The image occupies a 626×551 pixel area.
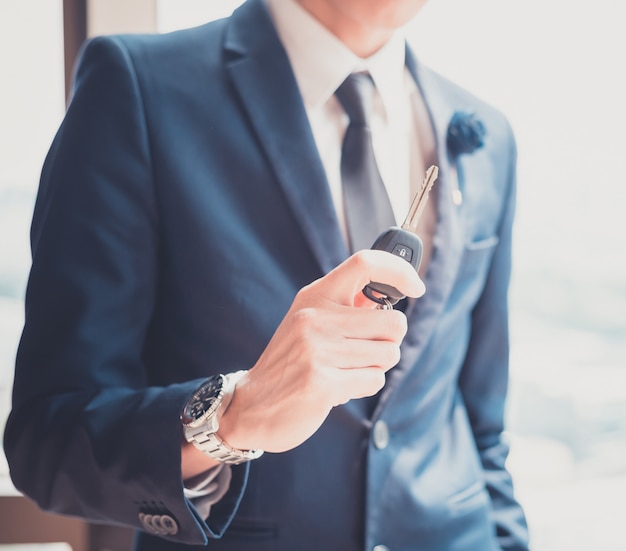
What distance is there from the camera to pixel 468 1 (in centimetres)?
147

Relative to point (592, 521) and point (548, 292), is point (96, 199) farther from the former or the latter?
point (592, 521)

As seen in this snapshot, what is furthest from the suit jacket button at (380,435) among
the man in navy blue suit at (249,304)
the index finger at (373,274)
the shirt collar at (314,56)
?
the shirt collar at (314,56)

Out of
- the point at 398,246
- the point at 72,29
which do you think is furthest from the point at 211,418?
the point at 72,29

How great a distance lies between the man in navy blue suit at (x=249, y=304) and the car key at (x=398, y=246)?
19mm

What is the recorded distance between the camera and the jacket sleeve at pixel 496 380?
1.13 metres

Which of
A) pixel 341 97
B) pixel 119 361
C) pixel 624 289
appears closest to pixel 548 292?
pixel 624 289

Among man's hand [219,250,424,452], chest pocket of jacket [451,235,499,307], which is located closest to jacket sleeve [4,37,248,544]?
man's hand [219,250,424,452]

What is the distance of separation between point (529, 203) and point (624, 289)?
1.06ft

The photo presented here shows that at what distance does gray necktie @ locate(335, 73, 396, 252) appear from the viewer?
895mm

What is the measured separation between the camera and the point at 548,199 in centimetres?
156

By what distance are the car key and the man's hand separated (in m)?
0.01

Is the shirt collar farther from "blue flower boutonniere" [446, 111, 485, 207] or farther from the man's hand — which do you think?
the man's hand

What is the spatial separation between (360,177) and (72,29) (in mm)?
694

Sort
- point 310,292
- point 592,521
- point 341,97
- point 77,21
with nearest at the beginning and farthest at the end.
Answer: point 310,292 < point 341,97 < point 77,21 < point 592,521
